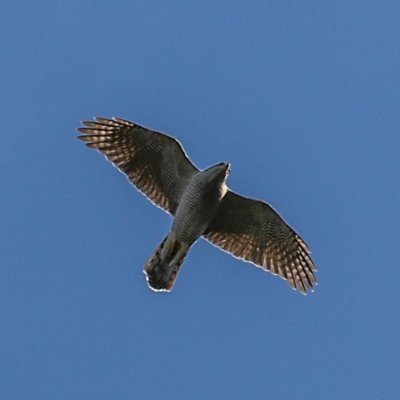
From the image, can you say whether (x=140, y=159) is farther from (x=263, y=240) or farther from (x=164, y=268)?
(x=263, y=240)

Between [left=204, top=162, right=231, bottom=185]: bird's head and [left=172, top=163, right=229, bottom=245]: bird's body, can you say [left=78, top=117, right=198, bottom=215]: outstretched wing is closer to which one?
[left=172, top=163, right=229, bottom=245]: bird's body

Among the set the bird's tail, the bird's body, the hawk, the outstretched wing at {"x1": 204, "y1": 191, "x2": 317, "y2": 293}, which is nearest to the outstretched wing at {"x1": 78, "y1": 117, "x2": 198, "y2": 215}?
the hawk

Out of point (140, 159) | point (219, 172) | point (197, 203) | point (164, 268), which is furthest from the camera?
point (140, 159)

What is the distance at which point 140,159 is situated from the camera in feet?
58.9

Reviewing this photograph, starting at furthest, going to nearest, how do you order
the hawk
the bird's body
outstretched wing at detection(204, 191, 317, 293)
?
1. outstretched wing at detection(204, 191, 317, 293)
2. the hawk
3. the bird's body

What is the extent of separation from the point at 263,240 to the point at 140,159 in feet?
8.99

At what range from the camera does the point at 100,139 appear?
17969 millimetres

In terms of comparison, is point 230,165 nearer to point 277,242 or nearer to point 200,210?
point 200,210

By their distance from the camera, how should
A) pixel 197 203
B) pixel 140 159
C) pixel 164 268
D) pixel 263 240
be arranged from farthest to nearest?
pixel 263 240 → pixel 140 159 → pixel 164 268 → pixel 197 203

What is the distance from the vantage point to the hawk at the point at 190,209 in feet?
56.7

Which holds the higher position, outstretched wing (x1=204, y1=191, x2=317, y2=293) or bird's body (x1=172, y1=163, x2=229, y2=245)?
outstretched wing (x1=204, y1=191, x2=317, y2=293)

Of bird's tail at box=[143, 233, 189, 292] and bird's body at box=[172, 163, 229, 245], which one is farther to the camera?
bird's tail at box=[143, 233, 189, 292]

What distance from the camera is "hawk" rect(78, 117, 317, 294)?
1728 centimetres

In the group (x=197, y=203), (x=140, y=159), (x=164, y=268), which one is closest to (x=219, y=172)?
(x=197, y=203)
